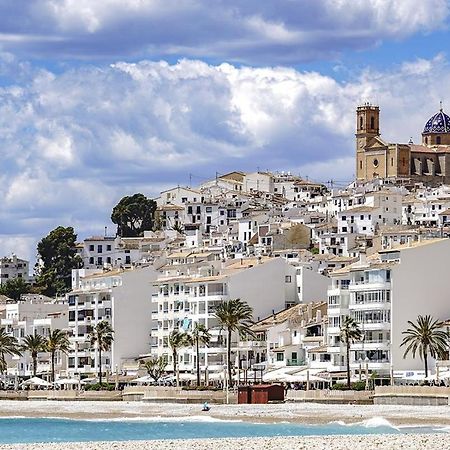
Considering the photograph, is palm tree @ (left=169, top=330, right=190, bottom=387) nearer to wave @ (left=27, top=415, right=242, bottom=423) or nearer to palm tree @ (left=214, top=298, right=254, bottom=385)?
palm tree @ (left=214, top=298, right=254, bottom=385)

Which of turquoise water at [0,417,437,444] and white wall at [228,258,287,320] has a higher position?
white wall at [228,258,287,320]

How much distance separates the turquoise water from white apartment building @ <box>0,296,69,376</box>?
46.4 m

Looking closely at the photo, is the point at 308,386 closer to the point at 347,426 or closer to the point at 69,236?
the point at 347,426

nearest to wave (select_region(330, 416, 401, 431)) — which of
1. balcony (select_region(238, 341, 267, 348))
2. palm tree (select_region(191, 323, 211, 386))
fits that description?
palm tree (select_region(191, 323, 211, 386))

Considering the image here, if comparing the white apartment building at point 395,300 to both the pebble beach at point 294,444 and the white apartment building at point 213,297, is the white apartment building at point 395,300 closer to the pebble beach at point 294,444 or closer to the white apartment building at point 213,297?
the white apartment building at point 213,297

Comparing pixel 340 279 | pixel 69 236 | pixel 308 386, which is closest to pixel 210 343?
pixel 340 279

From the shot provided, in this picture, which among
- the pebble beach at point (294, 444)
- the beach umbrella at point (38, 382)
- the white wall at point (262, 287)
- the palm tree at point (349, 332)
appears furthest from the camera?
the white wall at point (262, 287)

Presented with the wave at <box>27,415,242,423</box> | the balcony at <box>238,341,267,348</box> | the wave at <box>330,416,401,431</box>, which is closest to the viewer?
the wave at <box>330,416,401,431</box>

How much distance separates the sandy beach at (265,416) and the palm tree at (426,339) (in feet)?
29.8

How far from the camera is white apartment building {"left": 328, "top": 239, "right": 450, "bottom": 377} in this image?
103250 millimetres

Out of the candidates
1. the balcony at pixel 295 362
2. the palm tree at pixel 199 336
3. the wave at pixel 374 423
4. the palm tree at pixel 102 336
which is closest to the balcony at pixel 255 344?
the palm tree at pixel 199 336

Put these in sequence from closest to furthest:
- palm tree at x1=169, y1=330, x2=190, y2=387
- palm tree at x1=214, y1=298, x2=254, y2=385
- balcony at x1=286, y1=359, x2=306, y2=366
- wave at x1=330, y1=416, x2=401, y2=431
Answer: wave at x1=330, y1=416, x2=401, y2=431
palm tree at x1=214, y1=298, x2=254, y2=385
balcony at x1=286, y1=359, x2=306, y2=366
palm tree at x1=169, y1=330, x2=190, y2=387

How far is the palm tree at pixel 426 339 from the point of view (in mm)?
97000

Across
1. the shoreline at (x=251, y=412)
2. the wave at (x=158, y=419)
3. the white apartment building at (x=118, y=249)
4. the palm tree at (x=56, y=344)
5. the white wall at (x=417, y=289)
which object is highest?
the white apartment building at (x=118, y=249)
